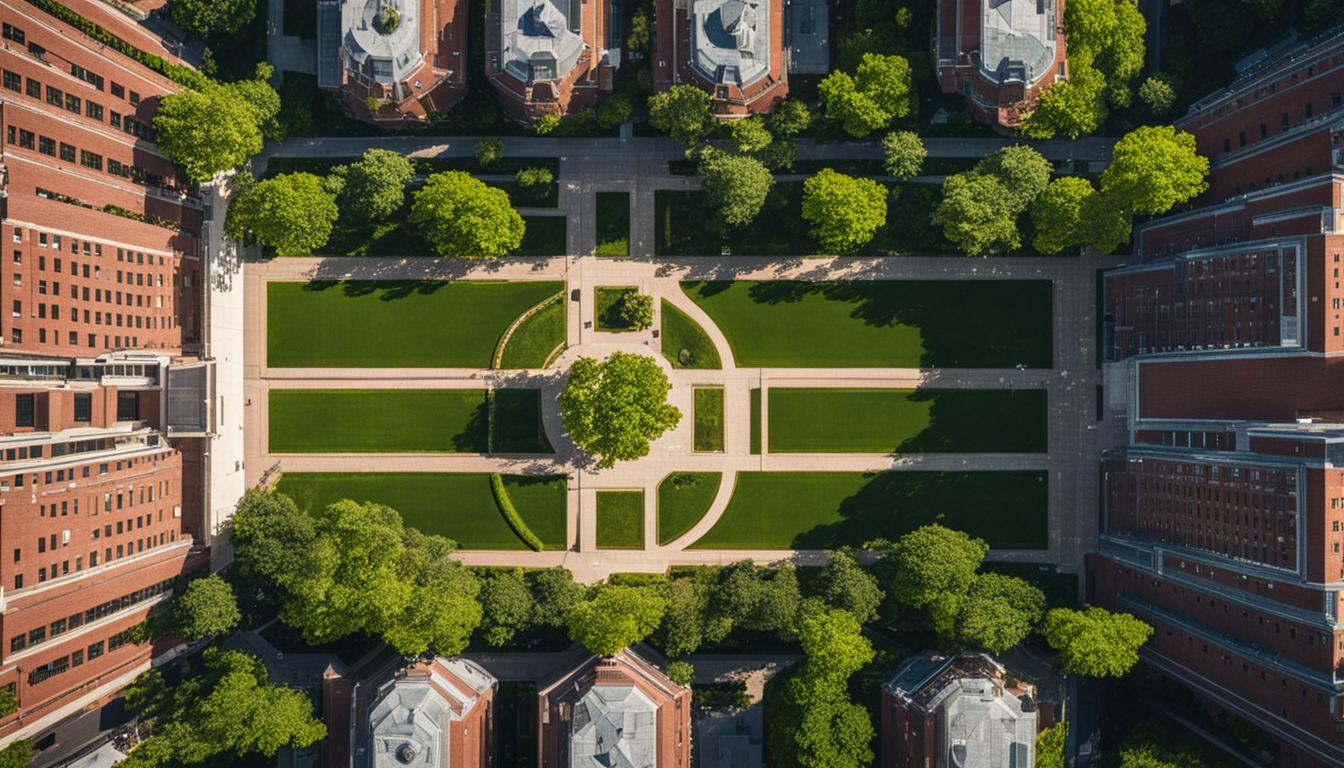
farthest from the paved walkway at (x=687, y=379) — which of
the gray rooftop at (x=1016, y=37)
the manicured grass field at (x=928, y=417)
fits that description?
the gray rooftop at (x=1016, y=37)

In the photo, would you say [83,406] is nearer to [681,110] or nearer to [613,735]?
[613,735]

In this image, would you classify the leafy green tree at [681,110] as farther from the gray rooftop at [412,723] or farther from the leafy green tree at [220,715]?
the leafy green tree at [220,715]

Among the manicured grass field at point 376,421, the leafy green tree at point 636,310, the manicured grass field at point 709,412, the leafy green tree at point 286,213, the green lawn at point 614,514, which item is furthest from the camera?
the green lawn at point 614,514

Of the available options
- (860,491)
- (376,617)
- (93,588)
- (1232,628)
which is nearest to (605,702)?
(376,617)

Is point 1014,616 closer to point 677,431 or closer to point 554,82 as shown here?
point 677,431

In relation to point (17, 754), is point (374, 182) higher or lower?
higher

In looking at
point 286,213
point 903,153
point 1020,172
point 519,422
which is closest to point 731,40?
point 903,153
